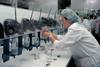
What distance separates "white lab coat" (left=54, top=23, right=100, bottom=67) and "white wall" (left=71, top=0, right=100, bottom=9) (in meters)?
3.15

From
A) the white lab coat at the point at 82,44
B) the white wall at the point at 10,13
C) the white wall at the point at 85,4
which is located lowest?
the white lab coat at the point at 82,44

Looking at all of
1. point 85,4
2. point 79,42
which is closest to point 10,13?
point 79,42

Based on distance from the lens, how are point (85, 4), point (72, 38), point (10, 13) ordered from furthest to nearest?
point (85, 4), point (72, 38), point (10, 13)

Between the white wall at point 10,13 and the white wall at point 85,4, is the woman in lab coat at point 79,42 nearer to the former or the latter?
the white wall at point 10,13

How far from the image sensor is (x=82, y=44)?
2.42m

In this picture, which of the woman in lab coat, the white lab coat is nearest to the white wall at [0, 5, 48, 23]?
the woman in lab coat

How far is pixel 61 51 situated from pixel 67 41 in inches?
20.8

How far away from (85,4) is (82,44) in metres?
3.48

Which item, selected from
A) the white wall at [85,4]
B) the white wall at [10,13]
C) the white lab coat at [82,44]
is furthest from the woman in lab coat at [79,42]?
the white wall at [85,4]

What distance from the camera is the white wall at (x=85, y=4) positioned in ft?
18.0

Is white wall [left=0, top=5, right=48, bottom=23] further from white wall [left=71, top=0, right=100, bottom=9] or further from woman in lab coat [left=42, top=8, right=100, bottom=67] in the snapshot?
white wall [left=71, top=0, right=100, bottom=9]

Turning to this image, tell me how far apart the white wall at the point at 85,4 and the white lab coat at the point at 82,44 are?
315 cm

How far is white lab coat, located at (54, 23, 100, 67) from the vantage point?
2.37 metres

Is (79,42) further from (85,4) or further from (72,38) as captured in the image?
(85,4)
